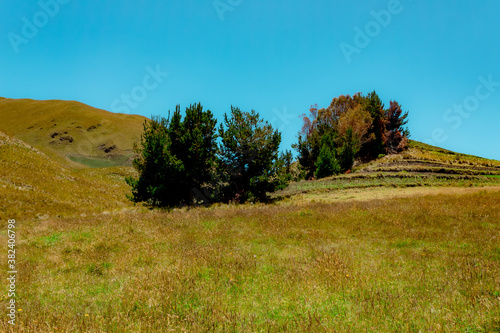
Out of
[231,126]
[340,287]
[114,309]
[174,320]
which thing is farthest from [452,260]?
[231,126]

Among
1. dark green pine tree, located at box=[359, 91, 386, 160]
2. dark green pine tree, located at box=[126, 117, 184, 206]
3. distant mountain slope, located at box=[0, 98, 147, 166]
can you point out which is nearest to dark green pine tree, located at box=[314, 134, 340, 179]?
dark green pine tree, located at box=[359, 91, 386, 160]

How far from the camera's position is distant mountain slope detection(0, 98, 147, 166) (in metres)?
106

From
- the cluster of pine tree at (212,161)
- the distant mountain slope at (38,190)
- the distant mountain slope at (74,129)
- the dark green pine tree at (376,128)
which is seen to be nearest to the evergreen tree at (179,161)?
the cluster of pine tree at (212,161)

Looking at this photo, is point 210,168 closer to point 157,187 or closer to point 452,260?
point 157,187

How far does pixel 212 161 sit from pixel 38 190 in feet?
61.3

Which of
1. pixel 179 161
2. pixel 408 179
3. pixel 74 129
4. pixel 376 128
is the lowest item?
pixel 408 179

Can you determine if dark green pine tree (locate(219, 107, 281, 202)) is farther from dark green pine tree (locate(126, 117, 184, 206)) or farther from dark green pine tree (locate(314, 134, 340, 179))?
dark green pine tree (locate(314, 134, 340, 179))

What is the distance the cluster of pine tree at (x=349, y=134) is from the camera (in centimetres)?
5209

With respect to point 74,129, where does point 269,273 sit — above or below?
below

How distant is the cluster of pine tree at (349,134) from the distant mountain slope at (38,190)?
118 feet

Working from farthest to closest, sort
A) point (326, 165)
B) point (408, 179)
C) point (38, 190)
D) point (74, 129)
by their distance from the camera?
point (74, 129) < point (326, 165) < point (408, 179) < point (38, 190)

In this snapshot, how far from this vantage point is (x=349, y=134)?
5184 cm

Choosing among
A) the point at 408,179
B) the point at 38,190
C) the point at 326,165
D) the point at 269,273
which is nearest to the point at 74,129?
the point at 38,190

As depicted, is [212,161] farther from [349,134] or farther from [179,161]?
[349,134]
